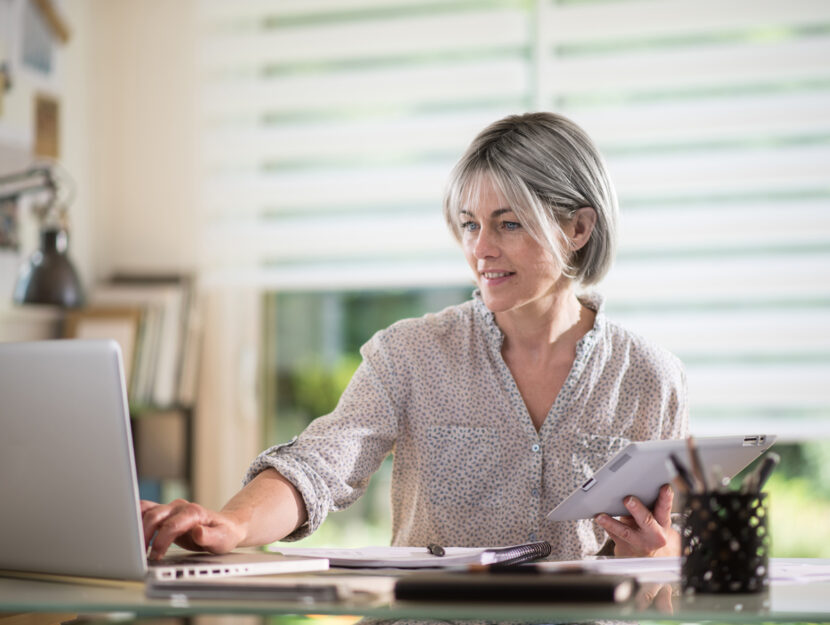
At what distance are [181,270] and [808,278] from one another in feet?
6.43

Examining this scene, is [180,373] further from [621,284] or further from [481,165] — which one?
[481,165]

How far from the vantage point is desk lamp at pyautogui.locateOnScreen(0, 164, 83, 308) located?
261cm

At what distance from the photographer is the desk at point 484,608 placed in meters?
0.90

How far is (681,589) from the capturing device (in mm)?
1036

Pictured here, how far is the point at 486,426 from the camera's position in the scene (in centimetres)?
178

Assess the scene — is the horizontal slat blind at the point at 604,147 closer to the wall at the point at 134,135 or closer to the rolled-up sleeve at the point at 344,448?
the wall at the point at 134,135

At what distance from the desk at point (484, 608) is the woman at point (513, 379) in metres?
0.70

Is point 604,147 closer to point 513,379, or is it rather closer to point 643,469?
point 513,379

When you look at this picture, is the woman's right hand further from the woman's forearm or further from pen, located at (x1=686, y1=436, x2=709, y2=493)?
pen, located at (x1=686, y1=436, x2=709, y2=493)

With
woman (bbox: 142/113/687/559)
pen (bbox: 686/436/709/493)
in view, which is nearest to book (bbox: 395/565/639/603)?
pen (bbox: 686/436/709/493)

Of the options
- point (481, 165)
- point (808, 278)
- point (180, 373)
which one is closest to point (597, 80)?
point (808, 278)

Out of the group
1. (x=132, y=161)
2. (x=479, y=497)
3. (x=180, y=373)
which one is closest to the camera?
(x=479, y=497)

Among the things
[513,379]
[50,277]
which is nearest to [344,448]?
[513,379]

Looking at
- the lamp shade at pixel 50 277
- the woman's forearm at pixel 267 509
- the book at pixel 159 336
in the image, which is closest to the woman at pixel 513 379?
the woman's forearm at pixel 267 509
